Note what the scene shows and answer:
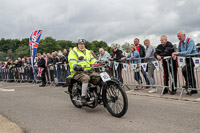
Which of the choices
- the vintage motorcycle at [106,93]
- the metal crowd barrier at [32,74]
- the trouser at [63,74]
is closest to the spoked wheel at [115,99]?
the vintage motorcycle at [106,93]

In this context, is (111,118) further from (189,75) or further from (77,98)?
(189,75)

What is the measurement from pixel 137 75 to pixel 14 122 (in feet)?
17.2

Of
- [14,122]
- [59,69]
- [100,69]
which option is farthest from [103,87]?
[59,69]

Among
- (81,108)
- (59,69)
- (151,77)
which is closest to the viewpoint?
(81,108)

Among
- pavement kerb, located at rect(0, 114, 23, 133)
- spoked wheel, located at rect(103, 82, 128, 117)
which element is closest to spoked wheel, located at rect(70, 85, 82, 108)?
spoked wheel, located at rect(103, 82, 128, 117)

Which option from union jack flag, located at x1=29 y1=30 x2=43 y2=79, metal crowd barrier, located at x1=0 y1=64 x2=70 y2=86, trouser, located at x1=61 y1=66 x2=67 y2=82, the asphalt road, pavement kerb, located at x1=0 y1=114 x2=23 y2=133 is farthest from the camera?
union jack flag, located at x1=29 y1=30 x2=43 y2=79

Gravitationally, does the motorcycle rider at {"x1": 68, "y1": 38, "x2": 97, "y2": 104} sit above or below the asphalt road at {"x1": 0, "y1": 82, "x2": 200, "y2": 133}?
above

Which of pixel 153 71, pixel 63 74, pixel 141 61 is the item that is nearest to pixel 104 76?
pixel 153 71

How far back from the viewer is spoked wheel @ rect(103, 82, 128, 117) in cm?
449

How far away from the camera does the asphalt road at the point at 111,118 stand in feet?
13.2

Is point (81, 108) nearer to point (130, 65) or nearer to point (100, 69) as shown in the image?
point (100, 69)

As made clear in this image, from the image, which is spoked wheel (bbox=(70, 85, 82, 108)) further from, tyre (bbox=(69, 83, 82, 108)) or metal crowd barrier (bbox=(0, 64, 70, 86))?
metal crowd barrier (bbox=(0, 64, 70, 86))

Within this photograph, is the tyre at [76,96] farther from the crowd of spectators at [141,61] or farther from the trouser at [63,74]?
the trouser at [63,74]

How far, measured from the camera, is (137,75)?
8570 millimetres
